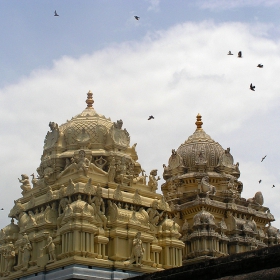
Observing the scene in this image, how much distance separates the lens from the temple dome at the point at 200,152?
46.8 meters

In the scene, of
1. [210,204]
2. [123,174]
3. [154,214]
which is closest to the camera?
[154,214]

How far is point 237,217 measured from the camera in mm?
44156

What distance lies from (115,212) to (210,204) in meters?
9.30

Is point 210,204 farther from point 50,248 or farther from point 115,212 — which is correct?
point 50,248

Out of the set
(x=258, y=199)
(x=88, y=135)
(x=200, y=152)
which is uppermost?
(x=200, y=152)

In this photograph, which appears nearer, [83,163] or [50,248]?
[50,248]

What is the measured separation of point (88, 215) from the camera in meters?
34.2

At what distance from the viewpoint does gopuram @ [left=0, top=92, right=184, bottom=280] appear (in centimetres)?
3375

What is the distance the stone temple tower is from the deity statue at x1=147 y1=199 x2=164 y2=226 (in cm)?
A: 418

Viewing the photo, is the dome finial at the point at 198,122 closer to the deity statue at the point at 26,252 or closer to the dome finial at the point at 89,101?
the dome finial at the point at 89,101

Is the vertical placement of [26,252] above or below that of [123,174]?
below

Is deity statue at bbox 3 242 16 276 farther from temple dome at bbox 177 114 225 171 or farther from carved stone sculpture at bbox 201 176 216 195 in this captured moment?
temple dome at bbox 177 114 225 171

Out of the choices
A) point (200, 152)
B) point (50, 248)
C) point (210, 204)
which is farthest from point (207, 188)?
point (50, 248)

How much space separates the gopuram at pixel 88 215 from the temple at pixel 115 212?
0.06 m
